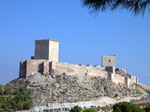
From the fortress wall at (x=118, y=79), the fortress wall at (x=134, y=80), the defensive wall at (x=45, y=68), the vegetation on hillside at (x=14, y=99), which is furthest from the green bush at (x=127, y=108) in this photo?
the fortress wall at (x=134, y=80)

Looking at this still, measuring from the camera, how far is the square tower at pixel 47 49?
147 feet

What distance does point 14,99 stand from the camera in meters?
39.5

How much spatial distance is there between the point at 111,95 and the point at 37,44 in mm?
12915

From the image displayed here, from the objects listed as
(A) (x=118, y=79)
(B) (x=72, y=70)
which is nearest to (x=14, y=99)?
(B) (x=72, y=70)

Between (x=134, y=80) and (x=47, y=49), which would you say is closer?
(x=47, y=49)

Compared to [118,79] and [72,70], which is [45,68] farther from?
[118,79]

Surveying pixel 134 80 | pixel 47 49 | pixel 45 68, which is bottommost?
pixel 134 80

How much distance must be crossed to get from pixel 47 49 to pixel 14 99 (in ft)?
27.5

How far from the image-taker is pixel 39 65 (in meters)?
43.5

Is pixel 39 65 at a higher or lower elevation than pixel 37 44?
lower

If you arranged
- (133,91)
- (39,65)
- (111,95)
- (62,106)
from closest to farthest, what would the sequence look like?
(62,106) → (39,65) → (111,95) → (133,91)

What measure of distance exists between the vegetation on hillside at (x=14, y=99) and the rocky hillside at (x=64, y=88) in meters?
0.95

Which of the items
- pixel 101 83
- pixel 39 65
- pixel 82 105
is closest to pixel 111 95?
pixel 101 83

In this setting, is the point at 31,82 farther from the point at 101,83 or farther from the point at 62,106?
the point at 101,83
